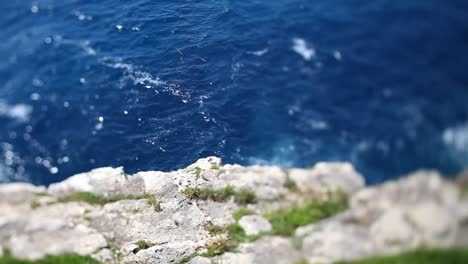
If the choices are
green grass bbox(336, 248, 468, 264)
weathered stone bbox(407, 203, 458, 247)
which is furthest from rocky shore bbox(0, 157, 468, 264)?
green grass bbox(336, 248, 468, 264)

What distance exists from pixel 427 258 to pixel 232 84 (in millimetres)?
13517

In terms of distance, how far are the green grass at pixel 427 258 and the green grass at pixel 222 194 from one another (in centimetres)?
535

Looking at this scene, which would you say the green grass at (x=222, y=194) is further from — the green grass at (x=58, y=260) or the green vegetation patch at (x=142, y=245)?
the green grass at (x=58, y=260)

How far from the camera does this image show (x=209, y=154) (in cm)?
2211

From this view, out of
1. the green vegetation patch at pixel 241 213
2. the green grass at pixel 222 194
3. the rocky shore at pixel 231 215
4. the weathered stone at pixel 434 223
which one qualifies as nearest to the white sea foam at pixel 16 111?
the rocky shore at pixel 231 215

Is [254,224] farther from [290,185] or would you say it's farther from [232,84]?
[232,84]

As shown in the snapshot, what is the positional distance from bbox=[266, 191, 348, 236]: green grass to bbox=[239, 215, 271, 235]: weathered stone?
9.8 inches

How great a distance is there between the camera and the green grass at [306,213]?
1571 cm

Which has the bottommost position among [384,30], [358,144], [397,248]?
[397,248]

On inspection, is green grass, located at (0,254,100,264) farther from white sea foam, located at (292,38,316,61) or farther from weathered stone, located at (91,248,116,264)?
white sea foam, located at (292,38,316,61)

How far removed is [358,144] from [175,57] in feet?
43.7

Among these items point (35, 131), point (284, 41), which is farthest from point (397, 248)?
point (35, 131)

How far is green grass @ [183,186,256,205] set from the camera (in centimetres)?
1878

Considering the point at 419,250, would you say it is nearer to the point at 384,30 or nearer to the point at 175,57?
the point at 384,30
